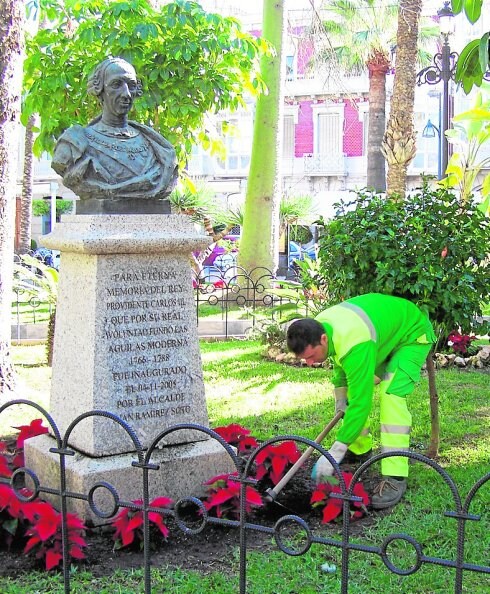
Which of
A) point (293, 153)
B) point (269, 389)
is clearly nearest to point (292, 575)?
point (269, 389)

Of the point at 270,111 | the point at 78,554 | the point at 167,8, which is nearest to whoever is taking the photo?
the point at 78,554

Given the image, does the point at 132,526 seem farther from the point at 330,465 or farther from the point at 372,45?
the point at 372,45

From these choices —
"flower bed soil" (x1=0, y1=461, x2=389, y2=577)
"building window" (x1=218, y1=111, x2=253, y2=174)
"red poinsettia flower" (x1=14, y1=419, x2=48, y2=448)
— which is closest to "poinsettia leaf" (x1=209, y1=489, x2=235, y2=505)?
"flower bed soil" (x1=0, y1=461, x2=389, y2=577)

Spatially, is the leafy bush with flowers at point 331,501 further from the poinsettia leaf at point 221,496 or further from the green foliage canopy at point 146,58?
the green foliage canopy at point 146,58

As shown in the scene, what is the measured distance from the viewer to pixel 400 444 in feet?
16.7

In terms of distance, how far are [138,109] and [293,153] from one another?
88.7 feet

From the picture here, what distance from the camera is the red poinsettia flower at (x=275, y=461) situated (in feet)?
16.7

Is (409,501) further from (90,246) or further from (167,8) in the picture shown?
(167,8)

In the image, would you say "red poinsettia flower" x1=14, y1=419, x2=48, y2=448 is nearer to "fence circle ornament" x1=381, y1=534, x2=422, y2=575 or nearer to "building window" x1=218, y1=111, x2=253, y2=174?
"fence circle ornament" x1=381, y1=534, x2=422, y2=575

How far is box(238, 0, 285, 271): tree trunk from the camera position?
1518 cm

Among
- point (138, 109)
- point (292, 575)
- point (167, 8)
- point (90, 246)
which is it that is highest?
point (167, 8)

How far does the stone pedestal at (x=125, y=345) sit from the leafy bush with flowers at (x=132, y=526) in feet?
1.02

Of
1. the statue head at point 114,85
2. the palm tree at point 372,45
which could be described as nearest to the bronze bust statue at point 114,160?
the statue head at point 114,85

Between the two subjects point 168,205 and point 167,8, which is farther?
point 167,8
